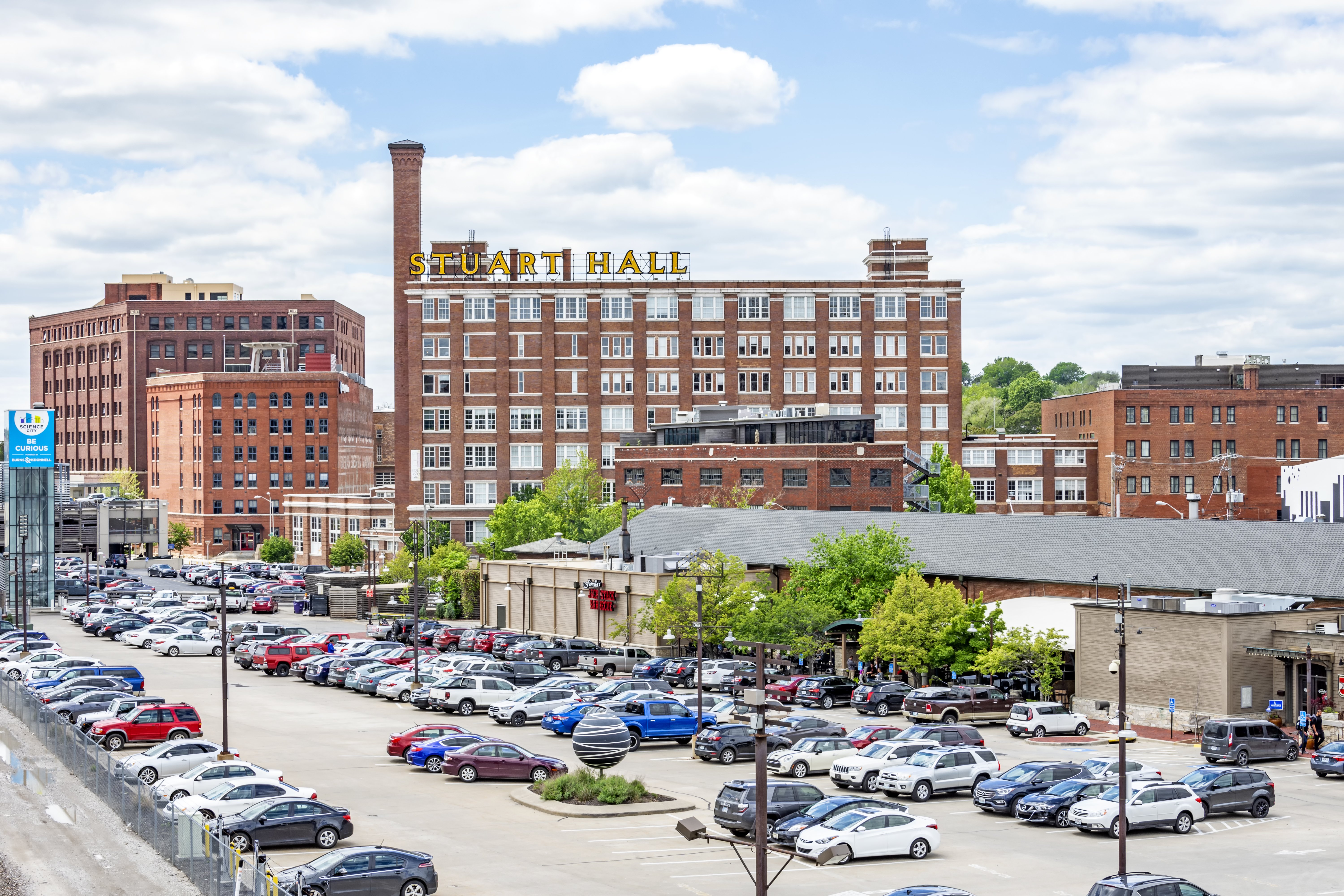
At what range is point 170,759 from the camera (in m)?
43.4

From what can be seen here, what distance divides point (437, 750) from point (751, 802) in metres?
13.7

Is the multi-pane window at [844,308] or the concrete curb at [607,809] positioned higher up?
the multi-pane window at [844,308]

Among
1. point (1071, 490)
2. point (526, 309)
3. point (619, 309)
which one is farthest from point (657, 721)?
point (1071, 490)

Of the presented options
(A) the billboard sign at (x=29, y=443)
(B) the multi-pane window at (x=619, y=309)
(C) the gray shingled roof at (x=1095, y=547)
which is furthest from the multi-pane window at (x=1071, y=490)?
(A) the billboard sign at (x=29, y=443)

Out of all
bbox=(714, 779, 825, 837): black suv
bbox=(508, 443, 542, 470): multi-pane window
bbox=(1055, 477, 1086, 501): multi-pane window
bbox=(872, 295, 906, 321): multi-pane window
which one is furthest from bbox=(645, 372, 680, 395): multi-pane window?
bbox=(714, 779, 825, 837): black suv

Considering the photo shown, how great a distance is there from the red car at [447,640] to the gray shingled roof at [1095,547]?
580 inches

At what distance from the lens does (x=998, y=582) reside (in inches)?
2842

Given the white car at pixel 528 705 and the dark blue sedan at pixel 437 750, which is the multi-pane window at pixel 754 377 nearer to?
the white car at pixel 528 705

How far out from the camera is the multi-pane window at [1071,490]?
504 feet

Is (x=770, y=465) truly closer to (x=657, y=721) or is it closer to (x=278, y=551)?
(x=657, y=721)

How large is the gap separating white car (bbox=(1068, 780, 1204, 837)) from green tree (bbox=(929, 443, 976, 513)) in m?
80.5

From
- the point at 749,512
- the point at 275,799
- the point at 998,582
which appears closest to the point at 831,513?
the point at 749,512

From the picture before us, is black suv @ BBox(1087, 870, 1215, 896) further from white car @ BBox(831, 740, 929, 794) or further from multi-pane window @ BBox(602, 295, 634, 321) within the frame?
multi-pane window @ BBox(602, 295, 634, 321)

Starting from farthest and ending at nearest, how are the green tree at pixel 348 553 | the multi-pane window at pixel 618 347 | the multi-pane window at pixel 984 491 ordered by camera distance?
the multi-pane window at pixel 984 491 → the green tree at pixel 348 553 → the multi-pane window at pixel 618 347
